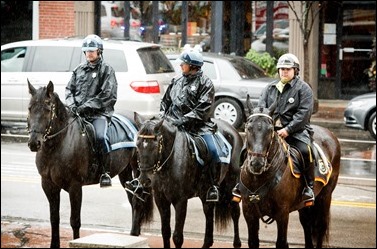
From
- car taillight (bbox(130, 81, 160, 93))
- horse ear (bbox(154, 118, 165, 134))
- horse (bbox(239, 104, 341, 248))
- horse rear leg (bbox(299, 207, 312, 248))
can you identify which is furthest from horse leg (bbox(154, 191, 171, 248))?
car taillight (bbox(130, 81, 160, 93))

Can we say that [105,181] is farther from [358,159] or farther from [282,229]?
[358,159]

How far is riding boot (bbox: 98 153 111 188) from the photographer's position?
35.9 ft

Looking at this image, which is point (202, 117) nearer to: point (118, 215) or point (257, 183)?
point (257, 183)

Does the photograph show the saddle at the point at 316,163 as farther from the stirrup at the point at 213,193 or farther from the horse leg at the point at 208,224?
the horse leg at the point at 208,224

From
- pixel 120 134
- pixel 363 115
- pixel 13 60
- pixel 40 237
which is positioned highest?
pixel 13 60

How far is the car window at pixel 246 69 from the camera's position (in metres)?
22.8

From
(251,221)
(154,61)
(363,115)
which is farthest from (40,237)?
(363,115)

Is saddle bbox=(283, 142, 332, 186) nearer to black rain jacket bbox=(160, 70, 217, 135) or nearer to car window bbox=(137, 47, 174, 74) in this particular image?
→ black rain jacket bbox=(160, 70, 217, 135)

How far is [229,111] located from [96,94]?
11418mm

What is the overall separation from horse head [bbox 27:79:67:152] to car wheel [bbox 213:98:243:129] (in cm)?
1210

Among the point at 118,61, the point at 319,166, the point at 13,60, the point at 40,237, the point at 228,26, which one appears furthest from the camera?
the point at 228,26

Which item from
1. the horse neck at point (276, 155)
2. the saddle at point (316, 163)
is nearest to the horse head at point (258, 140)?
the horse neck at point (276, 155)

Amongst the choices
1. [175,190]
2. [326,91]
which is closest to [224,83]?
[326,91]

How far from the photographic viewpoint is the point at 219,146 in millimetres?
10828
